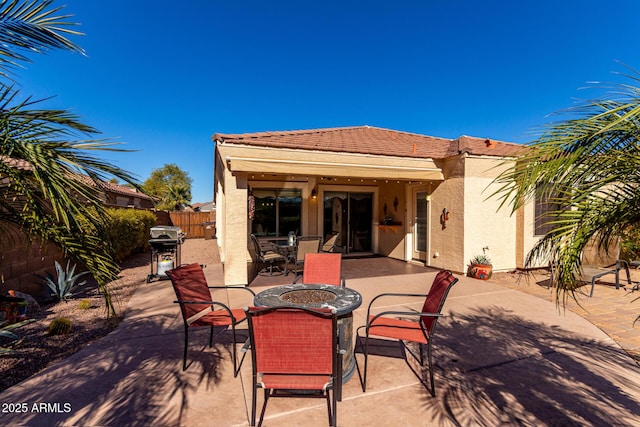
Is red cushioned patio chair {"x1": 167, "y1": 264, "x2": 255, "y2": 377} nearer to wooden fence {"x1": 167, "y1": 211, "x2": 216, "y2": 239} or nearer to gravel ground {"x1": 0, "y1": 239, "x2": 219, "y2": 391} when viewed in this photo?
gravel ground {"x1": 0, "y1": 239, "x2": 219, "y2": 391}

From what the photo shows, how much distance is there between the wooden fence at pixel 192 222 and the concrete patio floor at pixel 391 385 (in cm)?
2075

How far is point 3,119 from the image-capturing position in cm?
225

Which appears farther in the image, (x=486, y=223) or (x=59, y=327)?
(x=486, y=223)

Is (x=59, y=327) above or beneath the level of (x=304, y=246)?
beneath

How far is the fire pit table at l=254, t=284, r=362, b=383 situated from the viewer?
3.37 metres

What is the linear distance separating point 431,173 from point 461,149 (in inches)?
46.5

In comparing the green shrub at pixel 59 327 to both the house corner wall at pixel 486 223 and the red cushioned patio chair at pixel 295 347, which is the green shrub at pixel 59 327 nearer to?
the red cushioned patio chair at pixel 295 347

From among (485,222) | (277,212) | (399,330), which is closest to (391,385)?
(399,330)

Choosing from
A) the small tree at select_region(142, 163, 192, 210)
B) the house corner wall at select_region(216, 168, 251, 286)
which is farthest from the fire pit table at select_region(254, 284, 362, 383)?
the small tree at select_region(142, 163, 192, 210)

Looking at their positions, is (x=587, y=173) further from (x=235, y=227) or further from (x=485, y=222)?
(x=485, y=222)

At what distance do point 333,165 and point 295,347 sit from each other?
23.6ft

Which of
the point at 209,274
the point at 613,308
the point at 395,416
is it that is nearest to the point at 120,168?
the point at 395,416

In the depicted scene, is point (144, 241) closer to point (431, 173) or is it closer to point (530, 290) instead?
point (431, 173)

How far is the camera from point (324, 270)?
17.8 feet
